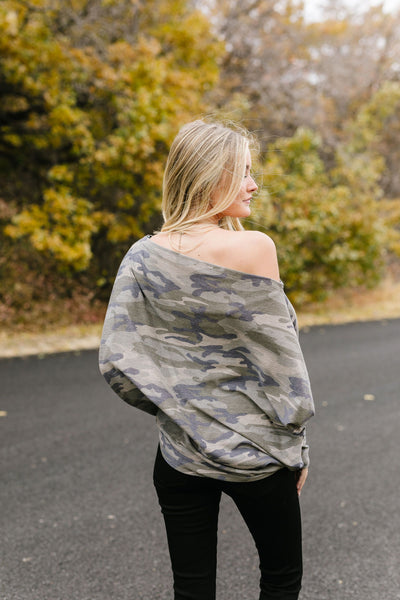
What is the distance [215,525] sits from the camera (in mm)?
1705

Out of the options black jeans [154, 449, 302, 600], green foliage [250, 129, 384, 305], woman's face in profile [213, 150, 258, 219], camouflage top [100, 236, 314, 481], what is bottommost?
green foliage [250, 129, 384, 305]

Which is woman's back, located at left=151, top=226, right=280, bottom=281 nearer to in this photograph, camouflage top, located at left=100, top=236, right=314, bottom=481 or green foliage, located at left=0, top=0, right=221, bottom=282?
camouflage top, located at left=100, top=236, right=314, bottom=481

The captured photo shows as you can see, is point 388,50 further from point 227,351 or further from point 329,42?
point 227,351

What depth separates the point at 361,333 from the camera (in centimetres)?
1111

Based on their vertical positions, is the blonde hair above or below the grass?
above

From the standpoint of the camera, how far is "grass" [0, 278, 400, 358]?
9.68m

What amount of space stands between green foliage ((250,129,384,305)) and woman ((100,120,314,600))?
36.7 feet

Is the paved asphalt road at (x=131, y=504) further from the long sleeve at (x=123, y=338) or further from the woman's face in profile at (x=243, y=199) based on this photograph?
the woman's face in profile at (x=243, y=199)

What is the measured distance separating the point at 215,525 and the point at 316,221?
12.1 meters

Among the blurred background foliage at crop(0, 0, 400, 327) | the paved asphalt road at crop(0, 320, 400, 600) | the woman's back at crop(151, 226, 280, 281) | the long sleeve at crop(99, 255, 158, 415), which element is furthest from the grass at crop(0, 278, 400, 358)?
the woman's back at crop(151, 226, 280, 281)

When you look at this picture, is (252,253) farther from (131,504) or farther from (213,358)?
(131,504)

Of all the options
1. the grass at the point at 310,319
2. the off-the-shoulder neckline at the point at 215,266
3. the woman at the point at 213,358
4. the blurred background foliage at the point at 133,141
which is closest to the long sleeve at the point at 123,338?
the woman at the point at 213,358

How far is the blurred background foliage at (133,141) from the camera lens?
33.6 feet

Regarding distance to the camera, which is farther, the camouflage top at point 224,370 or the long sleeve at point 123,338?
the long sleeve at point 123,338
